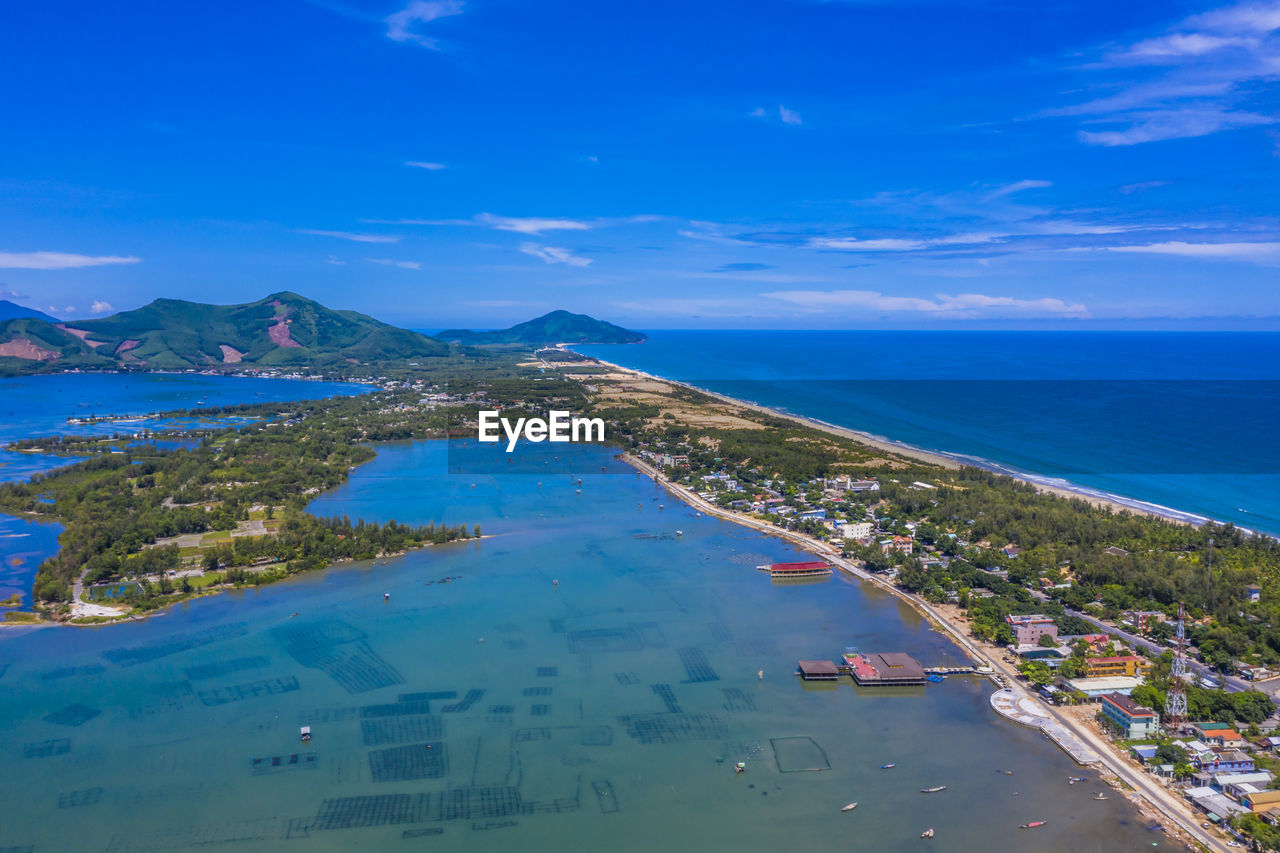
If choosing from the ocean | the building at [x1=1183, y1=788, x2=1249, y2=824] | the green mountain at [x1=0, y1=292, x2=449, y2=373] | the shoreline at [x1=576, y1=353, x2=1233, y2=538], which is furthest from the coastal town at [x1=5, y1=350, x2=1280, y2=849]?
the green mountain at [x1=0, y1=292, x2=449, y2=373]

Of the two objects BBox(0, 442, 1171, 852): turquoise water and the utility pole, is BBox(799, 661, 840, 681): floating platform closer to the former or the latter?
BBox(0, 442, 1171, 852): turquoise water

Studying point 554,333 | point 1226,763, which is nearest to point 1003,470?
point 1226,763

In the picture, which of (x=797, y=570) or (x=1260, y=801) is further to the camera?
(x=797, y=570)

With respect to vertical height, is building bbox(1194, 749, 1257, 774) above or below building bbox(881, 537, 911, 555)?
below

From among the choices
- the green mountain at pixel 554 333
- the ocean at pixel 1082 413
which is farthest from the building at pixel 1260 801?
the green mountain at pixel 554 333

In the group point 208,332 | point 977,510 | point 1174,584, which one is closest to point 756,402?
point 977,510

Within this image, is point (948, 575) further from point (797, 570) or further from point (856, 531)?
point (856, 531)
